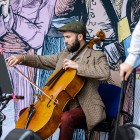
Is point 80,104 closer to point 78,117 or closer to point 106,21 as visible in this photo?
point 78,117

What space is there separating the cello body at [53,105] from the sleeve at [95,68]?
7 centimetres

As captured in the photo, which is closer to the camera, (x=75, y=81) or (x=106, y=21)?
(x=75, y=81)

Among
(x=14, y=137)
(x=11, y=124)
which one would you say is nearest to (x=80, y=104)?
(x=14, y=137)

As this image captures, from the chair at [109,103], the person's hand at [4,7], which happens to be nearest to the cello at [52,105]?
the chair at [109,103]

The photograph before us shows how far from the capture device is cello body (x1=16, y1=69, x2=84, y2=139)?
10.2 feet

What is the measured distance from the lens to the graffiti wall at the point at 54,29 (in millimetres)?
3865

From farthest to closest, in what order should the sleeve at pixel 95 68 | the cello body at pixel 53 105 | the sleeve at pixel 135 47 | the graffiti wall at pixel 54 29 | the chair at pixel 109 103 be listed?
the graffiti wall at pixel 54 29, the chair at pixel 109 103, the sleeve at pixel 95 68, the cello body at pixel 53 105, the sleeve at pixel 135 47

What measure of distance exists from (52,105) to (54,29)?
122 cm

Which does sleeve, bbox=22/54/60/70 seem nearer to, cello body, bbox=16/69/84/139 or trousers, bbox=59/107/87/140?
cello body, bbox=16/69/84/139

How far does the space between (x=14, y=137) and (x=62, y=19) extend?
1738 millimetres

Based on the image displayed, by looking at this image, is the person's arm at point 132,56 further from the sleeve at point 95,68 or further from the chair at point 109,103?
the chair at point 109,103

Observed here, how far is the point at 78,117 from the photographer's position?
3344mm

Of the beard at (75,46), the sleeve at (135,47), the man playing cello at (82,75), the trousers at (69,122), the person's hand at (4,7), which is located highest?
the person's hand at (4,7)

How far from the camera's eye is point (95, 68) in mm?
3338
